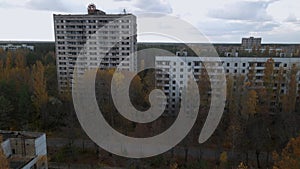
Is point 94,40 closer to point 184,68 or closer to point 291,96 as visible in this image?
point 184,68

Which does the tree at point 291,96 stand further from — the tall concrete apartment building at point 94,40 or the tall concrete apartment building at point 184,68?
the tall concrete apartment building at point 94,40

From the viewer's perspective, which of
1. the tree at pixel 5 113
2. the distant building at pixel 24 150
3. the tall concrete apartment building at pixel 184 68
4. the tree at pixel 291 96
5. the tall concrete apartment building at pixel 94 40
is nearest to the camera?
the distant building at pixel 24 150

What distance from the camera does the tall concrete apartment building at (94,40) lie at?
1323cm

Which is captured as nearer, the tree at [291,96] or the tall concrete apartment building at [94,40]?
the tree at [291,96]

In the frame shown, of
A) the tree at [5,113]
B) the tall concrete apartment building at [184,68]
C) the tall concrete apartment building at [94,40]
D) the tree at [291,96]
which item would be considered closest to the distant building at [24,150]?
the tree at [5,113]

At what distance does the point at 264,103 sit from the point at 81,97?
264 inches

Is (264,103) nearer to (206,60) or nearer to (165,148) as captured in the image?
(206,60)

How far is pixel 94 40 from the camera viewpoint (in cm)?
1353

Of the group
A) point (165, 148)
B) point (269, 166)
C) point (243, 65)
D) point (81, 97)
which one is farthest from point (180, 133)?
point (243, 65)

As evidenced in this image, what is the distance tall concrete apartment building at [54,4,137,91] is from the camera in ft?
43.4

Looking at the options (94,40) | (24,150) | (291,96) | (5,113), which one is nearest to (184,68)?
(291,96)

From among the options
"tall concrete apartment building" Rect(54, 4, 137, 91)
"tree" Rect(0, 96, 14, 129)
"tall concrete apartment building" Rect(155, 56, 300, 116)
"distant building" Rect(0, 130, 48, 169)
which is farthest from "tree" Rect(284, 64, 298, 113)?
"tree" Rect(0, 96, 14, 129)

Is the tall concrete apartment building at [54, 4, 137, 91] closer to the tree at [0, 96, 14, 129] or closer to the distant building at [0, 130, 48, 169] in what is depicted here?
the tree at [0, 96, 14, 129]

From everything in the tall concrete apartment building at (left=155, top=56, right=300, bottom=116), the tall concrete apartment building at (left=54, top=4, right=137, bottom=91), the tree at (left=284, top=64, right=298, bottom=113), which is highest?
the tall concrete apartment building at (left=54, top=4, right=137, bottom=91)
